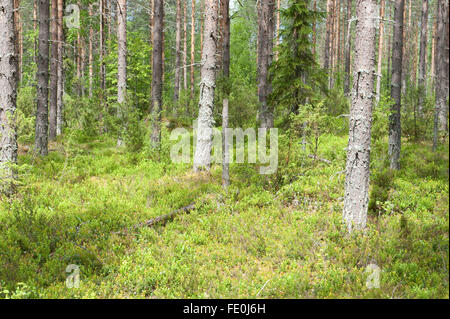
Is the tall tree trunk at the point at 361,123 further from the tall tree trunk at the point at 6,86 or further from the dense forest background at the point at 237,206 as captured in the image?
the tall tree trunk at the point at 6,86

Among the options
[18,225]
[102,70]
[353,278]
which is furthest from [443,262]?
[102,70]

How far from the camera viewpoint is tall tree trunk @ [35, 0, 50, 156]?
1182 centimetres

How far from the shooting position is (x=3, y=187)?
25.7 ft

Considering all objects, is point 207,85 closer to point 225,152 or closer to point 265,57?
point 225,152

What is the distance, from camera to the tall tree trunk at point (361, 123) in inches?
253

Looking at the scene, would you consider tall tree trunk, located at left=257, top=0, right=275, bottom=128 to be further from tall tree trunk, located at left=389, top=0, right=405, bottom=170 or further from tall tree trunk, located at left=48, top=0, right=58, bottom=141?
tall tree trunk, located at left=48, top=0, right=58, bottom=141

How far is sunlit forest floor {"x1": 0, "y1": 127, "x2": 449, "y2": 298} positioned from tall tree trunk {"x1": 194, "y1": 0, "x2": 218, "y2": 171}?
766 mm

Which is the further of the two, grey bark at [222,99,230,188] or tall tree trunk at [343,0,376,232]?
grey bark at [222,99,230,188]

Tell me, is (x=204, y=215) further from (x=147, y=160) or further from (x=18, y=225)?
(x=147, y=160)

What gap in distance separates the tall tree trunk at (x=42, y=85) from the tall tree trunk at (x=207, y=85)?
582 cm

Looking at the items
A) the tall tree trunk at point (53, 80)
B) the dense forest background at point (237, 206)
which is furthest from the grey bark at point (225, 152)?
the tall tree trunk at point (53, 80)

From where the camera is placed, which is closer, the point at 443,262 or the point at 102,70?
the point at 443,262

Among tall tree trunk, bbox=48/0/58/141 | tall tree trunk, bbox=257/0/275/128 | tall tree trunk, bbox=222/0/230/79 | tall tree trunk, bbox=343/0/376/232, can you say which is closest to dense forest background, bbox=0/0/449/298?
tall tree trunk, bbox=343/0/376/232

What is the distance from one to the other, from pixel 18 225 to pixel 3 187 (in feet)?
6.85
